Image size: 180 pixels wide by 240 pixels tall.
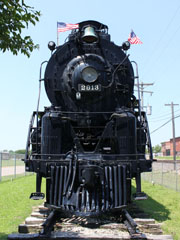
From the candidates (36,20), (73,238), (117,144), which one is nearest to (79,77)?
(117,144)

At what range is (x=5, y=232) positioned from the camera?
17.5 ft

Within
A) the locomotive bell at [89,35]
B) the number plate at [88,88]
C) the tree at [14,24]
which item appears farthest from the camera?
the locomotive bell at [89,35]

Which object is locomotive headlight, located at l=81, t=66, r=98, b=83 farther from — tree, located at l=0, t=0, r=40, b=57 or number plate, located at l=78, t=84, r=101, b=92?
tree, located at l=0, t=0, r=40, b=57

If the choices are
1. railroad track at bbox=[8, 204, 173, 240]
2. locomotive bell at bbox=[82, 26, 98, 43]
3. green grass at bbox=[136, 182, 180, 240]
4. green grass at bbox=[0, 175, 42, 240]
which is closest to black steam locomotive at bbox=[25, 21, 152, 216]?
locomotive bell at bbox=[82, 26, 98, 43]

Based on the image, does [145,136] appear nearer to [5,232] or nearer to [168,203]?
[168,203]

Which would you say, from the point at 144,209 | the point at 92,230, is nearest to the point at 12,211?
the point at 92,230

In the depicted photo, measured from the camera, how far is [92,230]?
5113mm

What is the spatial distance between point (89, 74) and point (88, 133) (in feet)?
4.68

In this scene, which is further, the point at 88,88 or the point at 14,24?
the point at 88,88

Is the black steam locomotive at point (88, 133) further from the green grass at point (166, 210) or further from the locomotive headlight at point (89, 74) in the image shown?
the green grass at point (166, 210)

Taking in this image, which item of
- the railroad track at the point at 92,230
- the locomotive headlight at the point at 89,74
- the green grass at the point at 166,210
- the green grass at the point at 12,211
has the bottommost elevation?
the green grass at the point at 166,210

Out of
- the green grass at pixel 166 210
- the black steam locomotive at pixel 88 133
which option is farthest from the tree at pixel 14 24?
the green grass at pixel 166 210

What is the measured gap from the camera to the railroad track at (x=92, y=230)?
457cm

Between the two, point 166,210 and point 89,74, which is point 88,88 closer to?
point 89,74
